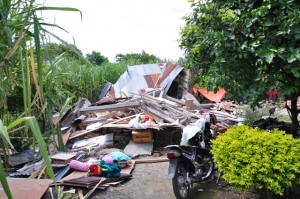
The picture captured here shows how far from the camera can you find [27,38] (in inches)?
83.6

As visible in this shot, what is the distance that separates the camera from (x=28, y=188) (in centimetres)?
324

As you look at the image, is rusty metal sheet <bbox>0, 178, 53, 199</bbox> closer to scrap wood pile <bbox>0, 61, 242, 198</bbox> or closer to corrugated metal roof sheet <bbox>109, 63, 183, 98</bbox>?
scrap wood pile <bbox>0, 61, 242, 198</bbox>

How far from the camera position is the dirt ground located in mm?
4570

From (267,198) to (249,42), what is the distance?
2048 mm

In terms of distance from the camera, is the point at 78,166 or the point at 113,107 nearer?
the point at 78,166

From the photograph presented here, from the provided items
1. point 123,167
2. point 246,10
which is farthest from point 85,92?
point 246,10

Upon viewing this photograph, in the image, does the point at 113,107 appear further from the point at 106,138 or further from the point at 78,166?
the point at 78,166

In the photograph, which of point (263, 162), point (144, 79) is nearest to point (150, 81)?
point (144, 79)

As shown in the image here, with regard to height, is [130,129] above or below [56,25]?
below

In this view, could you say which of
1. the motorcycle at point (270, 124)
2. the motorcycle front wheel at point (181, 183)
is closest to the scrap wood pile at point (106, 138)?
the motorcycle at point (270, 124)

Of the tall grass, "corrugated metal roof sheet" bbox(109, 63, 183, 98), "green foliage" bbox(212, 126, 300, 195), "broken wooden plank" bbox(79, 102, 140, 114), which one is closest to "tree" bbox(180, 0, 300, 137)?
A: "green foliage" bbox(212, 126, 300, 195)

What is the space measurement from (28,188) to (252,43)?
3153 millimetres

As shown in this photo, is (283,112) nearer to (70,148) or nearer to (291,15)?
(70,148)

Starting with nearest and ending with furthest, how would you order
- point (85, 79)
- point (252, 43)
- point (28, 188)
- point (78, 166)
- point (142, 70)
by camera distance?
A: 1. point (28, 188)
2. point (252, 43)
3. point (78, 166)
4. point (85, 79)
5. point (142, 70)
